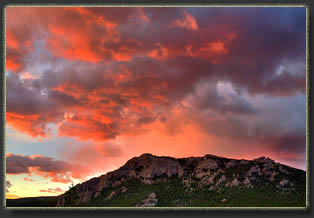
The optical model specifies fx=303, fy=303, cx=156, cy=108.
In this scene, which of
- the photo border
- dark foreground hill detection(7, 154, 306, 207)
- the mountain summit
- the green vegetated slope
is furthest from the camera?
the mountain summit

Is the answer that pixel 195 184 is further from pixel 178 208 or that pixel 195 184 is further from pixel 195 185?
pixel 178 208

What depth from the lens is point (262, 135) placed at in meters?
10.7

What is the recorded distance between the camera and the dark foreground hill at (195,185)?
1054cm

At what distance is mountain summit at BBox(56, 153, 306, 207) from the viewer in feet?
35.0

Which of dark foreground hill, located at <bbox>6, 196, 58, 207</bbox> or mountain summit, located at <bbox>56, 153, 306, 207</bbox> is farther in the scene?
mountain summit, located at <bbox>56, 153, 306, 207</bbox>

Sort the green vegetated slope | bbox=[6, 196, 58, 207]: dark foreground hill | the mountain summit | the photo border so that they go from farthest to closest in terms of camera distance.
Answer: the mountain summit < the green vegetated slope < bbox=[6, 196, 58, 207]: dark foreground hill < the photo border

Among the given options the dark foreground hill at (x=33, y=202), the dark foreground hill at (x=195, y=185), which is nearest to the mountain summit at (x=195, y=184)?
the dark foreground hill at (x=195, y=185)

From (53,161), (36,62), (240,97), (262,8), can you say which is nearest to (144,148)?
(53,161)

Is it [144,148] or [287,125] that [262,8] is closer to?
[287,125]

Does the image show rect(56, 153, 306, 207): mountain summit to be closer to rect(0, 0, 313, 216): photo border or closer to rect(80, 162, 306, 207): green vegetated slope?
rect(80, 162, 306, 207): green vegetated slope

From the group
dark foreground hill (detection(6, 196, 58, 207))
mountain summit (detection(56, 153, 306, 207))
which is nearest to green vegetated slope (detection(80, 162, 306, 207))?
Result: mountain summit (detection(56, 153, 306, 207))

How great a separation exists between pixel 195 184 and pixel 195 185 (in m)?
0.33

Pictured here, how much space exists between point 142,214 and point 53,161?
3559 mm

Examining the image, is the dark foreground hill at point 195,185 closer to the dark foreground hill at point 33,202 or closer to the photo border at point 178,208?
the dark foreground hill at point 33,202
